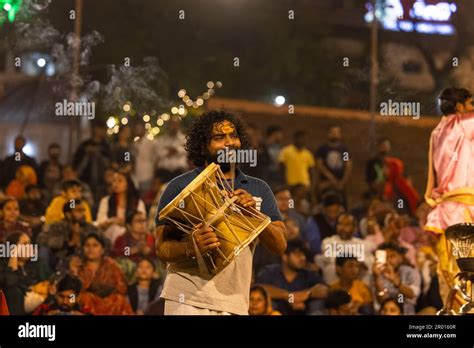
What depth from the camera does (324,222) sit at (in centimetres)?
→ 1266

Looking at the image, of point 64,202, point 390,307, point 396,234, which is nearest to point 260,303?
point 390,307

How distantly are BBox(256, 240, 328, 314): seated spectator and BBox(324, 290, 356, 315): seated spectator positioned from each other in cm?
32

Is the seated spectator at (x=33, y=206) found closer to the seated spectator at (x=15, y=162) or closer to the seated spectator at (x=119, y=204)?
the seated spectator at (x=15, y=162)

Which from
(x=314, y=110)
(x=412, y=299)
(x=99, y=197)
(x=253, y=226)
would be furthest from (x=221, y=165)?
(x=314, y=110)

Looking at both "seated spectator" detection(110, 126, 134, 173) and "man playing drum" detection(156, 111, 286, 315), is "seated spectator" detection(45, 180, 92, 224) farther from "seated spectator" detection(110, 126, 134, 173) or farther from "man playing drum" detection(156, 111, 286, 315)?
"man playing drum" detection(156, 111, 286, 315)

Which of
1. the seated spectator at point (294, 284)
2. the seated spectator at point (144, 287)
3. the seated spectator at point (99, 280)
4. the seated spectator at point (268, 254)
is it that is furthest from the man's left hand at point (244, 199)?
the seated spectator at point (268, 254)

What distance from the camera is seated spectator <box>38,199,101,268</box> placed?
37.8 feet

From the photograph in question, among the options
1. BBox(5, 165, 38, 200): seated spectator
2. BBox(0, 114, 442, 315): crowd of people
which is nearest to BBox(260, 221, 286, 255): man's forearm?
BBox(0, 114, 442, 315): crowd of people

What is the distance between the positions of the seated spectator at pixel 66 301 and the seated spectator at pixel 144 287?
0.85m

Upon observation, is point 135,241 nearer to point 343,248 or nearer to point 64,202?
point 64,202

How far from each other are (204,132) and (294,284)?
4.62 metres
